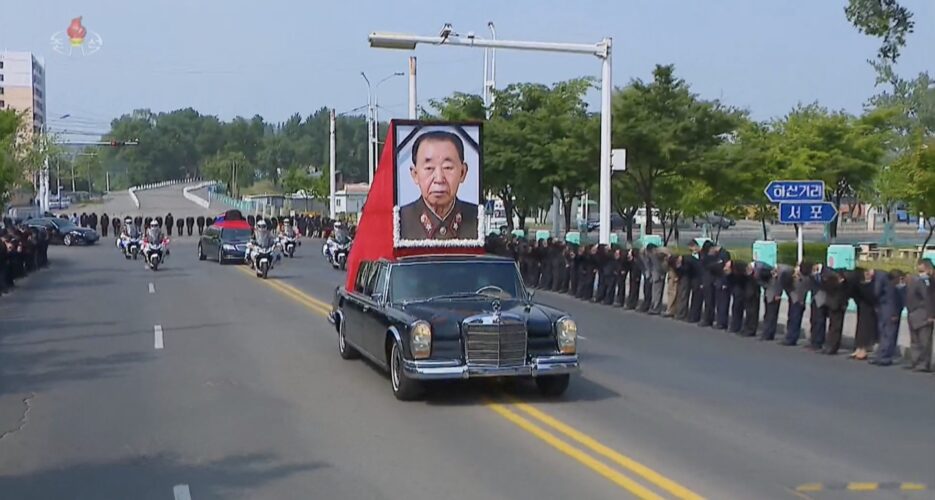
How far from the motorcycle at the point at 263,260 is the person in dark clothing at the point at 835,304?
19387 mm

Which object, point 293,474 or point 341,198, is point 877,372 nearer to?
point 293,474

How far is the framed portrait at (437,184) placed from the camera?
1736 cm

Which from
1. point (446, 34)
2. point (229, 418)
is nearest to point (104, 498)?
point (229, 418)

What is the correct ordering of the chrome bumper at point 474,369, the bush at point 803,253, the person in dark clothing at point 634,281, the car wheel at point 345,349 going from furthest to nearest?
1. the bush at point 803,253
2. the person in dark clothing at point 634,281
3. the car wheel at point 345,349
4. the chrome bumper at point 474,369

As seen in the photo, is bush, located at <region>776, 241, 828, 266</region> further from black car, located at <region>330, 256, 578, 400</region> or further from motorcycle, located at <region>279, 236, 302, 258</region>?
black car, located at <region>330, 256, 578, 400</region>

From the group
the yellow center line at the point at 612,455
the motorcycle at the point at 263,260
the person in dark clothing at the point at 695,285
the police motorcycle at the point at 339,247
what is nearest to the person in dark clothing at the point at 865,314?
the person in dark clothing at the point at 695,285

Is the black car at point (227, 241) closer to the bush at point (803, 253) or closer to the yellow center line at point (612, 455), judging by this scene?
the bush at point (803, 253)

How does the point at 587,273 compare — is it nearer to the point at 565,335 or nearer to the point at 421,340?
the point at 565,335

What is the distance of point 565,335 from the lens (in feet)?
38.7

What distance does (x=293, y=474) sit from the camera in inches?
348

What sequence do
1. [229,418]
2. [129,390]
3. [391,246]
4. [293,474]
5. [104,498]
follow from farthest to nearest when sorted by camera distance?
1. [391,246]
2. [129,390]
3. [229,418]
4. [293,474]
5. [104,498]

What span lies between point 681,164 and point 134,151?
154084 millimetres

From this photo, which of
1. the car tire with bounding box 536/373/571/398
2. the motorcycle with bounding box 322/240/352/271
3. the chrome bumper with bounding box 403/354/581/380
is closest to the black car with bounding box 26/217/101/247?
the motorcycle with bounding box 322/240/352/271

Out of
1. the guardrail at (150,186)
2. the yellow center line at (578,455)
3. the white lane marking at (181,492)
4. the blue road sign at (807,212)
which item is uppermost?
the guardrail at (150,186)
